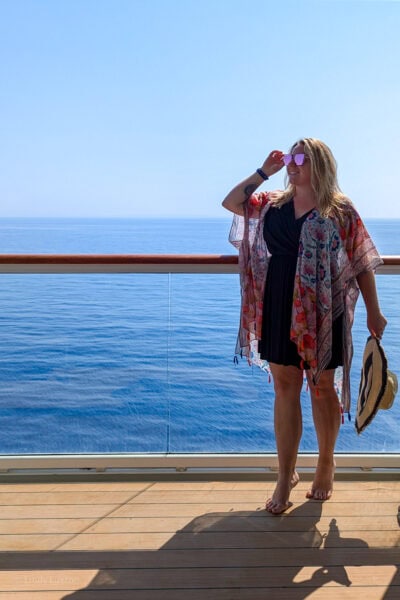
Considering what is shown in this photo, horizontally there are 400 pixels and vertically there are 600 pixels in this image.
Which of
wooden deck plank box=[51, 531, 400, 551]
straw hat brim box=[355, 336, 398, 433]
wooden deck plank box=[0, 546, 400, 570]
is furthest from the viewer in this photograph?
straw hat brim box=[355, 336, 398, 433]

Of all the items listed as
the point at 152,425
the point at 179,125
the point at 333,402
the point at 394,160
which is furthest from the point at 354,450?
the point at 394,160

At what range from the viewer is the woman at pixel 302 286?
2738 millimetres

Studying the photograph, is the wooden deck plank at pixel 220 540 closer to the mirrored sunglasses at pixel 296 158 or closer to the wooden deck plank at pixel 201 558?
the wooden deck plank at pixel 201 558

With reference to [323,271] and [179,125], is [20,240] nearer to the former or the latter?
[323,271]

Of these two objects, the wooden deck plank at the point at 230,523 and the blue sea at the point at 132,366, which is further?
the blue sea at the point at 132,366

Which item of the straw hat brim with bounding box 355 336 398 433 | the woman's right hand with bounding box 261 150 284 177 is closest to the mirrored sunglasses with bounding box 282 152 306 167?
the woman's right hand with bounding box 261 150 284 177

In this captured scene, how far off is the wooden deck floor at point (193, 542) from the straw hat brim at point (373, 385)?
16.6 inches

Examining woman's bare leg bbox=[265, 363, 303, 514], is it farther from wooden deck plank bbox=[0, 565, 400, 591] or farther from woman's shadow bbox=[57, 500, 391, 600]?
wooden deck plank bbox=[0, 565, 400, 591]

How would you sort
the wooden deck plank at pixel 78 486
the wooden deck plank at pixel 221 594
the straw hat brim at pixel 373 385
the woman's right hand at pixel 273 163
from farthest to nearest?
the wooden deck plank at pixel 78 486 < the woman's right hand at pixel 273 163 < the straw hat brim at pixel 373 385 < the wooden deck plank at pixel 221 594

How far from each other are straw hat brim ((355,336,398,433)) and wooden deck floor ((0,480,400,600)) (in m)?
0.42

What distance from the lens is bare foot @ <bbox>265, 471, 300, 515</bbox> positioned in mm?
2857

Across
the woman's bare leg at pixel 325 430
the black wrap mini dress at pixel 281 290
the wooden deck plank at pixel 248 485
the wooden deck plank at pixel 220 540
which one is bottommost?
the wooden deck plank at pixel 248 485

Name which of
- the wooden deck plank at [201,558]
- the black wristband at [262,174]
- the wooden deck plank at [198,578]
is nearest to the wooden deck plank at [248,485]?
the wooden deck plank at [201,558]

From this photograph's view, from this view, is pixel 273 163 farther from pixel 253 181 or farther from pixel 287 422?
pixel 287 422
